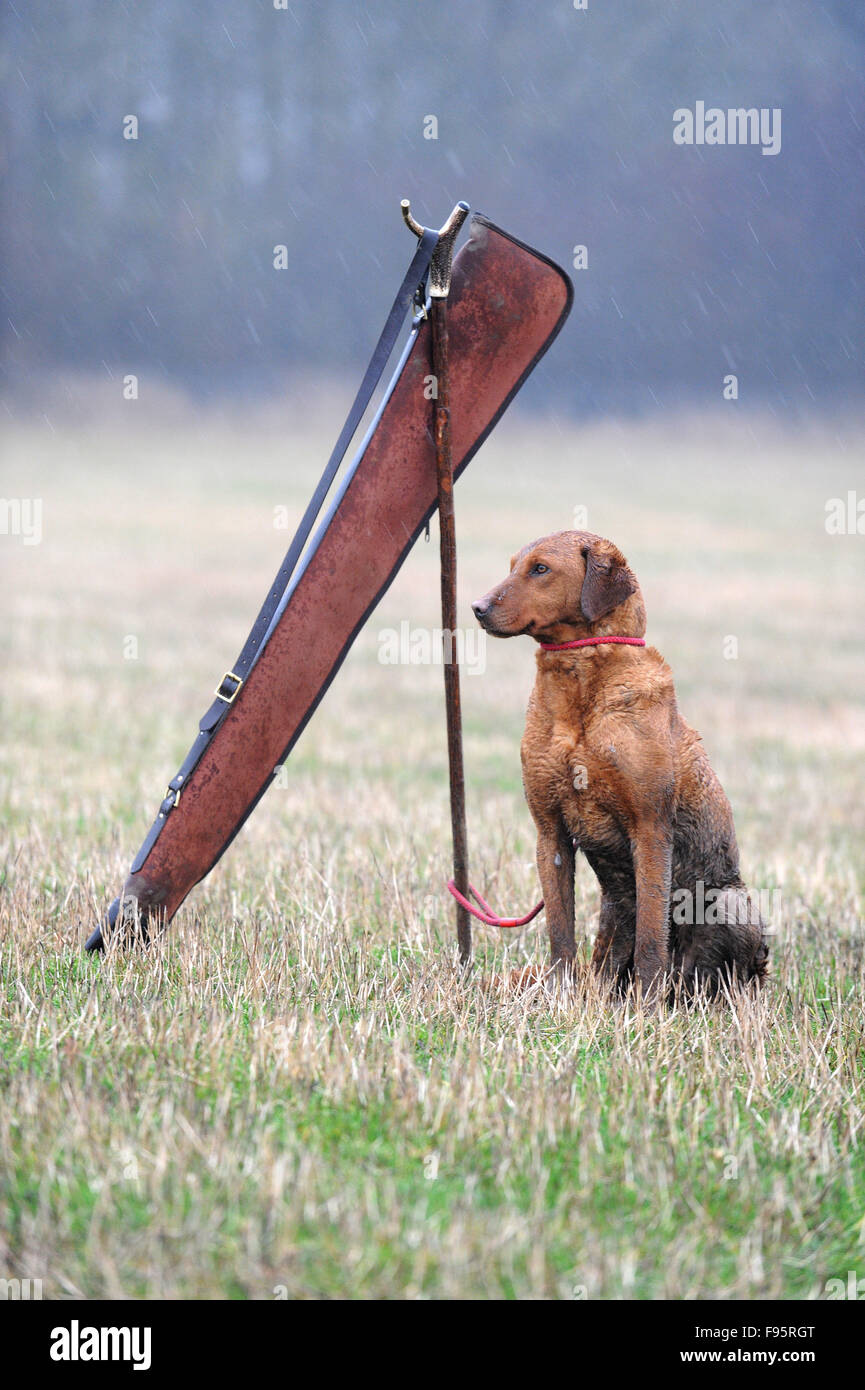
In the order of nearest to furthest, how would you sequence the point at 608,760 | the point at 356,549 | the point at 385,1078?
1. the point at 385,1078
2. the point at 608,760
3. the point at 356,549

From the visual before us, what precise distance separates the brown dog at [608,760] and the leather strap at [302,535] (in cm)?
73

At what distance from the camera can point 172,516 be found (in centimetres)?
2689

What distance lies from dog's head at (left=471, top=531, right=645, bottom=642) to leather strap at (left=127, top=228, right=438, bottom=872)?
2.40ft

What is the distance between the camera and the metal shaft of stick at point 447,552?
4387 millimetres

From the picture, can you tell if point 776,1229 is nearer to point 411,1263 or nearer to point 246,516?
point 411,1263

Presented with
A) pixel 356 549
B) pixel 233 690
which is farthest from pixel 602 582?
pixel 233 690

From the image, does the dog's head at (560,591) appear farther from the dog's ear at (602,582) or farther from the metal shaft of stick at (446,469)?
the metal shaft of stick at (446,469)

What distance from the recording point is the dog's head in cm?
423

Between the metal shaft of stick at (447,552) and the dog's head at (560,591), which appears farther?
the metal shaft of stick at (447,552)

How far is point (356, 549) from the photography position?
4.55 meters

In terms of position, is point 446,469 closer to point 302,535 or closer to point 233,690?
point 302,535

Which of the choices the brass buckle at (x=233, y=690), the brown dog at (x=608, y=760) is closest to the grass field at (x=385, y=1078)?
the brown dog at (x=608, y=760)

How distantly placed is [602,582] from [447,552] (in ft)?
1.88
